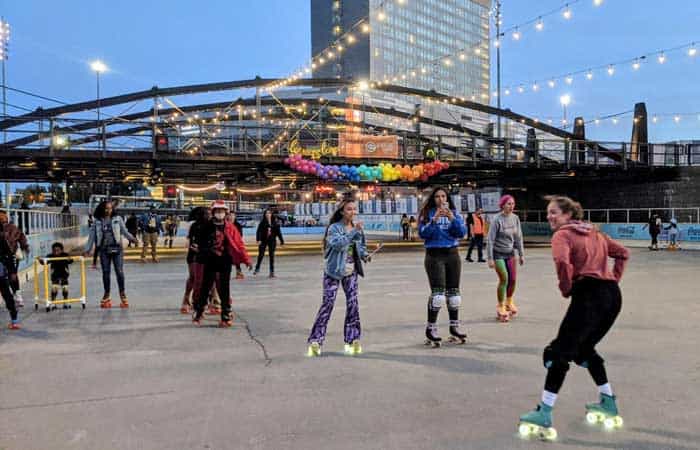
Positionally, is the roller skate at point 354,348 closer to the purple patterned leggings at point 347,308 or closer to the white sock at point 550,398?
the purple patterned leggings at point 347,308

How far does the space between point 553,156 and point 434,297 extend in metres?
30.3

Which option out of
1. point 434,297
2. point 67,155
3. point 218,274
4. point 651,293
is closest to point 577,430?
point 434,297

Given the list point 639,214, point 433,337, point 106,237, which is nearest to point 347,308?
point 433,337

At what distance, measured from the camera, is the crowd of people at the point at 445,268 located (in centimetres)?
397

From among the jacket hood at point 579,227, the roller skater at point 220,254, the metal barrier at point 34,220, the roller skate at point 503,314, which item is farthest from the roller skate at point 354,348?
the metal barrier at point 34,220

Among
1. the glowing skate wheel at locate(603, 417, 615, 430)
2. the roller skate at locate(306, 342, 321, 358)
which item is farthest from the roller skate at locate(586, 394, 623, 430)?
the roller skate at locate(306, 342, 321, 358)

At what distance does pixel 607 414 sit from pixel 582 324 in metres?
0.82

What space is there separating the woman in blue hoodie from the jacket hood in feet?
7.90

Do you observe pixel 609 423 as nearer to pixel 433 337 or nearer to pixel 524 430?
pixel 524 430

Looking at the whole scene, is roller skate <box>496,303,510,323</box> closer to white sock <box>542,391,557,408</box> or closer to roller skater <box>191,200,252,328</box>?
roller skater <box>191,200,252,328</box>

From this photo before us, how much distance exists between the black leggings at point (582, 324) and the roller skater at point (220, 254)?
17.3 ft

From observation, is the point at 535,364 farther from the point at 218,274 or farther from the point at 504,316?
the point at 218,274

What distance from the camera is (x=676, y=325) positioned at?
26.2ft

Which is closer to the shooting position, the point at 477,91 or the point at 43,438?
the point at 43,438
